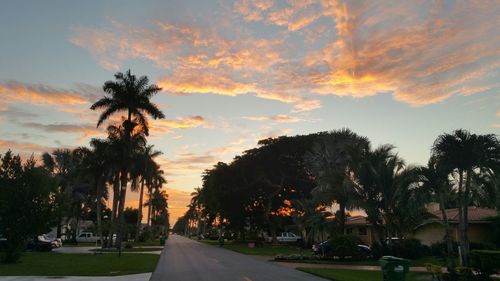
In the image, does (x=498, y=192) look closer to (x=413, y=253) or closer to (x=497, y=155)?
(x=497, y=155)

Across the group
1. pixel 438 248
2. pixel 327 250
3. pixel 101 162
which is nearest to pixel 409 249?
pixel 438 248

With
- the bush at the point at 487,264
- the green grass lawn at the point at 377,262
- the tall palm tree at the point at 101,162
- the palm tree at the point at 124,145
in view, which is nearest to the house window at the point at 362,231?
the green grass lawn at the point at 377,262

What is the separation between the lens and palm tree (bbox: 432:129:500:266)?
86.5 feet

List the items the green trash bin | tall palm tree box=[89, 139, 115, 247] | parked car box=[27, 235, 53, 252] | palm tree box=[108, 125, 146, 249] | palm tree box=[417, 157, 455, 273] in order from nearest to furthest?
the green trash bin < palm tree box=[417, 157, 455, 273] < parked car box=[27, 235, 53, 252] < palm tree box=[108, 125, 146, 249] < tall palm tree box=[89, 139, 115, 247]

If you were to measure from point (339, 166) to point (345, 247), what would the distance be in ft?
41.6

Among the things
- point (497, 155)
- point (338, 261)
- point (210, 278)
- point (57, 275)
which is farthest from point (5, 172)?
point (497, 155)

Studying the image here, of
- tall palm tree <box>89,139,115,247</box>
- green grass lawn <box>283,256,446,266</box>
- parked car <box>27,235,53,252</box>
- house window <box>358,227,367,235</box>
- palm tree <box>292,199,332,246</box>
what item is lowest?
green grass lawn <box>283,256,446,266</box>

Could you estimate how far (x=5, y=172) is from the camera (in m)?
28.1

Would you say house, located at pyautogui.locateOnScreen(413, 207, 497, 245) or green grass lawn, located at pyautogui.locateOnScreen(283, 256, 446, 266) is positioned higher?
house, located at pyautogui.locateOnScreen(413, 207, 497, 245)

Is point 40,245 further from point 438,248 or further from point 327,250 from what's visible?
point 438,248

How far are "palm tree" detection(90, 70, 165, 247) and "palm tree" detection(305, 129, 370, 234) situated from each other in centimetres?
1764

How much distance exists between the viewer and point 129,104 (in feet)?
154

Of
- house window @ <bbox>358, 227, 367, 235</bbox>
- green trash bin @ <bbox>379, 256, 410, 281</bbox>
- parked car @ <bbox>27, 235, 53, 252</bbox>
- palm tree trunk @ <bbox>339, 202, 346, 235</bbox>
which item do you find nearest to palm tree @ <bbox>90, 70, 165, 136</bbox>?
parked car @ <bbox>27, 235, 53, 252</bbox>

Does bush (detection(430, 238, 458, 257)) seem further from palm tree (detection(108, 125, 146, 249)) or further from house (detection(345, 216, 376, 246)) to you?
palm tree (detection(108, 125, 146, 249))
